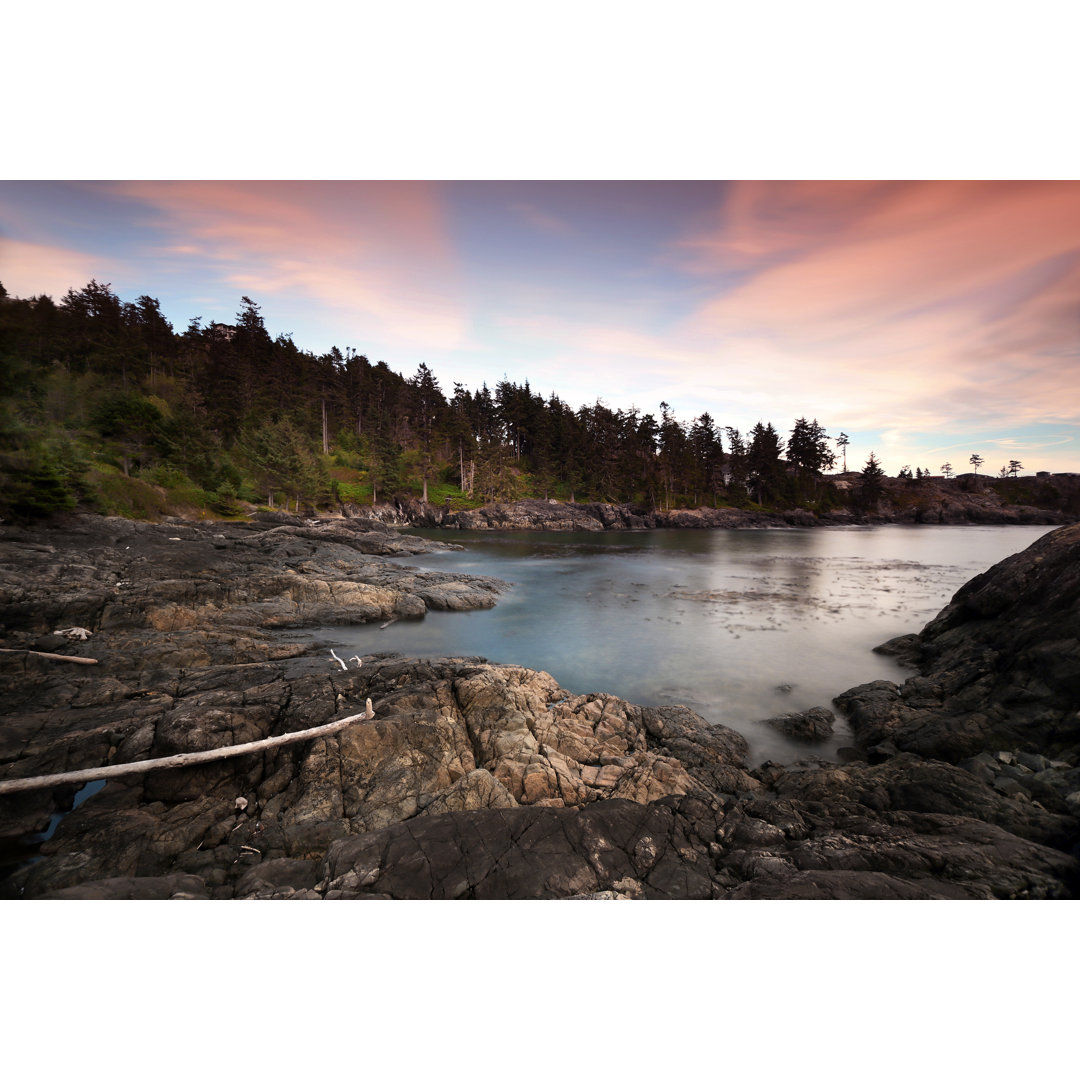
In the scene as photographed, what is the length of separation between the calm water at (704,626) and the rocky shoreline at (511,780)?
1.32 metres

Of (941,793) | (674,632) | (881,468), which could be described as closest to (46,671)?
(941,793)

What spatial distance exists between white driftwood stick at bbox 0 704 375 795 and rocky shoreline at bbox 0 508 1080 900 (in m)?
0.12

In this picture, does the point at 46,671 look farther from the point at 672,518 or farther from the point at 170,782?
the point at 672,518

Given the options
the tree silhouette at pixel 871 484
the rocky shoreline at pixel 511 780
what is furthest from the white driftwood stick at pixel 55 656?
the tree silhouette at pixel 871 484

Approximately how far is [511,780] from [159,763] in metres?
3.15

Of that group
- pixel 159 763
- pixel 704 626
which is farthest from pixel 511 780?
pixel 704 626

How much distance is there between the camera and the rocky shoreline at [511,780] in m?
2.89

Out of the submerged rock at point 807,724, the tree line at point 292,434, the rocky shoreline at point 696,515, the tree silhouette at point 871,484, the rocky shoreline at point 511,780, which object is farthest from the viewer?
the tree silhouette at point 871,484

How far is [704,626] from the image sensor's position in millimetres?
11414

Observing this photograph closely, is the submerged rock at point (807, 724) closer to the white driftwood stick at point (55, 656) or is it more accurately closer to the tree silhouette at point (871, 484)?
the white driftwood stick at point (55, 656)

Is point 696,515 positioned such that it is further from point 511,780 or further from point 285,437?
point 511,780

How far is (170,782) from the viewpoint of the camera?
3873 mm

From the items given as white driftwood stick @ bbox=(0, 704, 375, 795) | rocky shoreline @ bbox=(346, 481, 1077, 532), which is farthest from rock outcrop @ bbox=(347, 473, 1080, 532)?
white driftwood stick @ bbox=(0, 704, 375, 795)

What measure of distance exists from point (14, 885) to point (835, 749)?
8349mm
